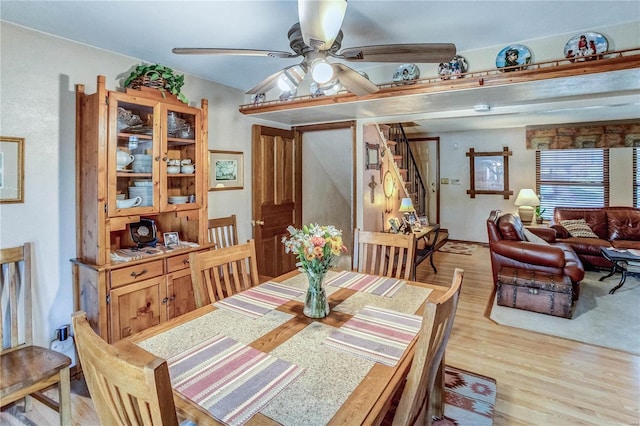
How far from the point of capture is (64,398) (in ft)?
5.94

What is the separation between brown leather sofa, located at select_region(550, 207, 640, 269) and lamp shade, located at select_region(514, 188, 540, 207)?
1.43ft

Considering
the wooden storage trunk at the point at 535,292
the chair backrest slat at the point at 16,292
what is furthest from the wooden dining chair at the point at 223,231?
the wooden storage trunk at the point at 535,292

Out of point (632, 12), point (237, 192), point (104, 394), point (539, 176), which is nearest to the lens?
point (104, 394)

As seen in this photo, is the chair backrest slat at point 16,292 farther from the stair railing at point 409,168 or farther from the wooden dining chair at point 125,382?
the stair railing at point 409,168

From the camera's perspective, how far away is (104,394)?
34.8 inches

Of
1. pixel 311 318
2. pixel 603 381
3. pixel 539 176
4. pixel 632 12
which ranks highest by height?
pixel 632 12

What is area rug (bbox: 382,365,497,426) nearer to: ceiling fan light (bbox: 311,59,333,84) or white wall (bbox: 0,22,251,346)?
ceiling fan light (bbox: 311,59,333,84)

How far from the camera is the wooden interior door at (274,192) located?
380 cm

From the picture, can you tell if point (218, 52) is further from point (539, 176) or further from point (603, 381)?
point (539, 176)

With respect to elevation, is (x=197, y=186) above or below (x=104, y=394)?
above

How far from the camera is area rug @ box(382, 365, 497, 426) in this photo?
1925mm

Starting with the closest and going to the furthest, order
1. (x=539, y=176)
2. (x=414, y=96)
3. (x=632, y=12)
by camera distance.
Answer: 1. (x=632, y=12)
2. (x=414, y=96)
3. (x=539, y=176)

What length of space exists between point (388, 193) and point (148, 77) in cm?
339

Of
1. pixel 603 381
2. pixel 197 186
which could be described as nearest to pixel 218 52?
pixel 197 186
